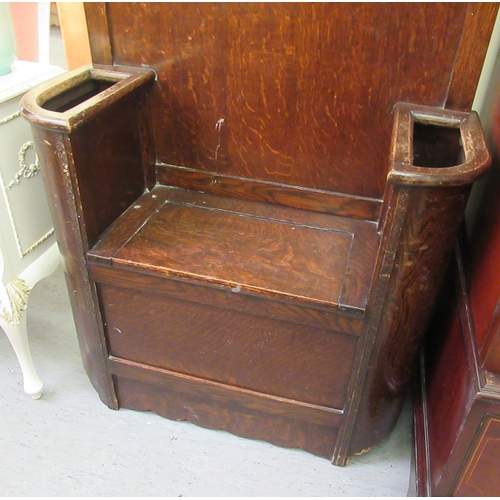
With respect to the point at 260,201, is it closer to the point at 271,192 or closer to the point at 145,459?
the point at 271,192

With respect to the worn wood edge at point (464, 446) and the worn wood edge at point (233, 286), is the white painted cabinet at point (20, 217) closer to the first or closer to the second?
the worn wood edge at point (233, 286)

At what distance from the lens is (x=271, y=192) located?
128 centimetres

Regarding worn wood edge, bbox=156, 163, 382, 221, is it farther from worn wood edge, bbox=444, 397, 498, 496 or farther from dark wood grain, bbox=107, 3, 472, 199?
worn wood edge, bbox=444, 397, 498, 496

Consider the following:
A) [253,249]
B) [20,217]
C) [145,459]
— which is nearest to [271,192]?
[253,249]

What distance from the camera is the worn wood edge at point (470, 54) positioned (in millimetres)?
969

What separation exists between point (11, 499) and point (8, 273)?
525 mm

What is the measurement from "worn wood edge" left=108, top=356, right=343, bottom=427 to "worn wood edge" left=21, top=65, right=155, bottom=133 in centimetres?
61

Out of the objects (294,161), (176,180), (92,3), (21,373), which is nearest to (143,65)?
(92,3)

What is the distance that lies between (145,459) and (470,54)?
1189 millimetres

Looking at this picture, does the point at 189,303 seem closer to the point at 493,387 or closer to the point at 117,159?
the point at 117,159

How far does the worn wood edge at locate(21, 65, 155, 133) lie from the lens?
0.93 m

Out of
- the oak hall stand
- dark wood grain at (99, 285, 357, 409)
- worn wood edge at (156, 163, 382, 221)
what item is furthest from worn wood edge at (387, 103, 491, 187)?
dark wood grain at (99, 285, 357, 409)

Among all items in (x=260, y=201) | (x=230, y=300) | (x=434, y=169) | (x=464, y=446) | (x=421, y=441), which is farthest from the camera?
(x=260, y=201)

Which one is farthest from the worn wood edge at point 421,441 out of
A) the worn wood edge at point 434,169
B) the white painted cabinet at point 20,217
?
the white painted cabinet at point 20,217
